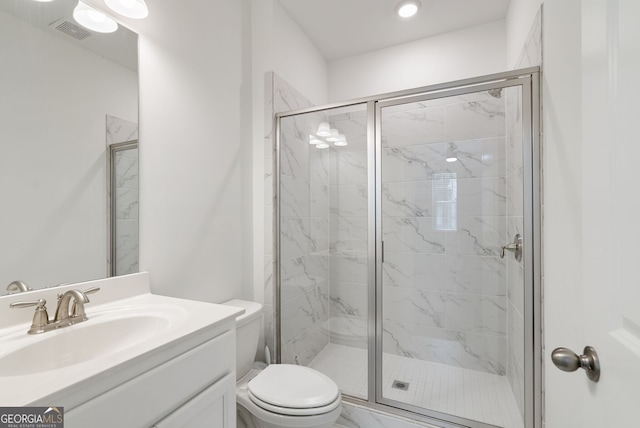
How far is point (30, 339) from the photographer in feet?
2.59

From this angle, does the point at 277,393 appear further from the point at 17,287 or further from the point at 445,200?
the point at 445,200

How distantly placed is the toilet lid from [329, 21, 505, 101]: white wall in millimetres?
2280

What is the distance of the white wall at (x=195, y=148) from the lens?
4.26ft

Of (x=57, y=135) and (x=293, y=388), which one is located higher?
(x=57, y=135)

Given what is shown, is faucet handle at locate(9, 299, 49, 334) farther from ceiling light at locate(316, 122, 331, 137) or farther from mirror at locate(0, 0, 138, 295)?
ceiling light at locate(316, 122, 331, 137)

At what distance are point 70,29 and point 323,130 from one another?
157 centimetres

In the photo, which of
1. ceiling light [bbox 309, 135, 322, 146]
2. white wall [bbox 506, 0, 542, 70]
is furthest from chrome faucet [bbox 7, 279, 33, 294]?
white wall [bbox 506, 0, 542, 70]

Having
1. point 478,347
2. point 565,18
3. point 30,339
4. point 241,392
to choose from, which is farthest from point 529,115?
point 30,339

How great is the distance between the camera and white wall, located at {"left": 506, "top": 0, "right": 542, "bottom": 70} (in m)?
1.43

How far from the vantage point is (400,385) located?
1819mm

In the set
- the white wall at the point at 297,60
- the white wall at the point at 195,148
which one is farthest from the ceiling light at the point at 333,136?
the white wall at the point at 195,148

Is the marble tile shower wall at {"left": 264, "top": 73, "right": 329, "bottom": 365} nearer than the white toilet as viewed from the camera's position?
No

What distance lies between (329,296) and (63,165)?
1.95m

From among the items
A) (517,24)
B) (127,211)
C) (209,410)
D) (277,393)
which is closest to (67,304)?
(127,211)
